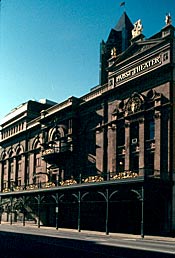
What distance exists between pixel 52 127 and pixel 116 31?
1883cm

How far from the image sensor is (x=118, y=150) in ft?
122

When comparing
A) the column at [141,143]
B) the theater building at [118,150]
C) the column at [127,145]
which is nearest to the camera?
the theater building at [118,150]

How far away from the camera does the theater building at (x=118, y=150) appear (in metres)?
31.4

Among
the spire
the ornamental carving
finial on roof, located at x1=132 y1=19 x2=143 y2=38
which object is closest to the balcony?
the ornamental carving

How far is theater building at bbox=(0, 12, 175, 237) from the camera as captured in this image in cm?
3139

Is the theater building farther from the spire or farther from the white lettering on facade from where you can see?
the spire

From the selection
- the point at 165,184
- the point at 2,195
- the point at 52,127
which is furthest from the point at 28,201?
the point at 165,184

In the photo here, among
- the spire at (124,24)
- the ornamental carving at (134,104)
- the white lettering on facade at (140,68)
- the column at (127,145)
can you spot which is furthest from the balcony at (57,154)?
the spire at (124,24)

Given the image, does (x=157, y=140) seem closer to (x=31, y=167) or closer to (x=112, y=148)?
(x=112, y=148)

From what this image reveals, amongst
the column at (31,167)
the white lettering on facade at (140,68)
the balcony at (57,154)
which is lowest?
the column at (31,167)

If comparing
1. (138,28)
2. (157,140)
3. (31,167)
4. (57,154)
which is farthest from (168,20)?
(31,167)

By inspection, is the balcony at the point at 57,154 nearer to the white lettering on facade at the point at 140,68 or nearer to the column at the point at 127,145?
the column at the point at 127,145

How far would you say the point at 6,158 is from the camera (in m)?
61.6

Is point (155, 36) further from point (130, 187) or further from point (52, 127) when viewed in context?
point (52, 127)
